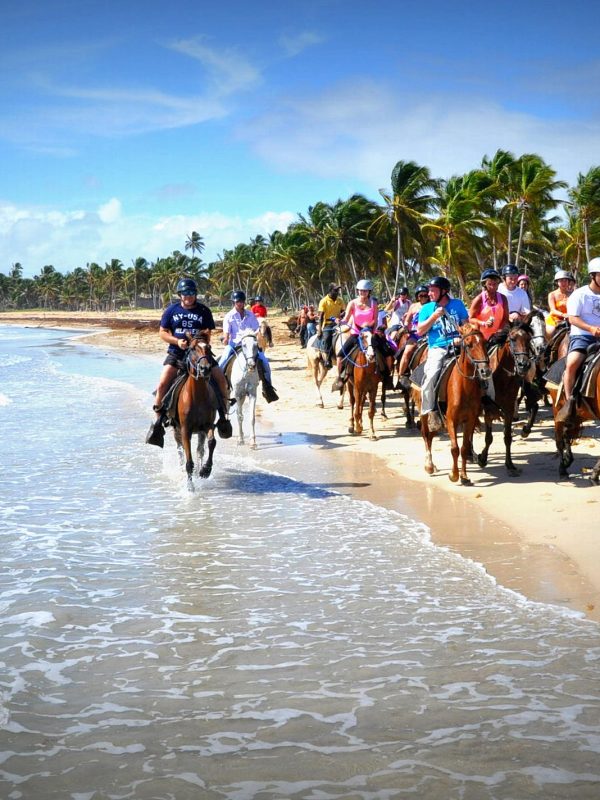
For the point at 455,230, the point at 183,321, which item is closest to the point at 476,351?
the point at 183,321

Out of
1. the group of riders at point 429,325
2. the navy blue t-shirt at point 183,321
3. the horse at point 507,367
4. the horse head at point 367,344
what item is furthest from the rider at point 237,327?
the horse at point 507,367

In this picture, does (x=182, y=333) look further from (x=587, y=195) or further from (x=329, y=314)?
(x=587, y=195)

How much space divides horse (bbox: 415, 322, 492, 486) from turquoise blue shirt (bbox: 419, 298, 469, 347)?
15.9 inches

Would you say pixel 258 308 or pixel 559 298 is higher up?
pixel 258 308

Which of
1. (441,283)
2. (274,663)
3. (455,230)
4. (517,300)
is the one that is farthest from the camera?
(455,230)

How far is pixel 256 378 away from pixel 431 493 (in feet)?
15.8

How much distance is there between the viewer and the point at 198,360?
10.6m

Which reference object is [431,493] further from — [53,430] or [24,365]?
[24,365]

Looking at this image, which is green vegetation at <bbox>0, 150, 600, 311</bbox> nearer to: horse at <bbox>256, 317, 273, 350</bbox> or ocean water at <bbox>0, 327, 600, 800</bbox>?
horse at <bbox>256, 317, 273, 350</bbox>

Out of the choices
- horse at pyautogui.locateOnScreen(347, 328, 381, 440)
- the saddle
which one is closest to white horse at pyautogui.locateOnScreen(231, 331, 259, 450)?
horse at pyautogui.locateOnScreen(347, 328, 381, 440)

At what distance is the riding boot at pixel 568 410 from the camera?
1012 centimetres

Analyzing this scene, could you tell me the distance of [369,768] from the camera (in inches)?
162

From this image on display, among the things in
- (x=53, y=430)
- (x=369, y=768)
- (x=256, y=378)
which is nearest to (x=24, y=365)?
(x=53, y=430)

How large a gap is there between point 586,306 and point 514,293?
4102mm
